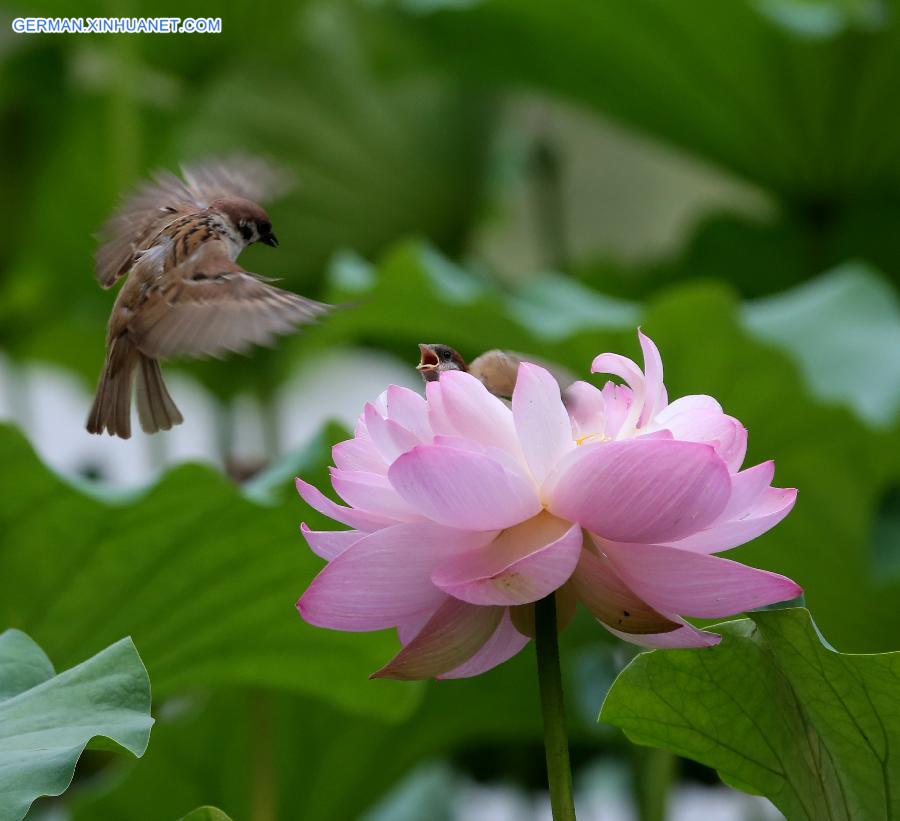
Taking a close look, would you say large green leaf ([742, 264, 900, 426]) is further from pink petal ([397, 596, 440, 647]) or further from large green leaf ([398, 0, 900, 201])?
pink petal ([397, 596, 440, 647])

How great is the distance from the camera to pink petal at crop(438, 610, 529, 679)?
1.29ft

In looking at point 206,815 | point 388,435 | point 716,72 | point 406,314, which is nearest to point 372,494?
point 388,435

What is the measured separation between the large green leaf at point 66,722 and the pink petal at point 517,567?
0.11 m

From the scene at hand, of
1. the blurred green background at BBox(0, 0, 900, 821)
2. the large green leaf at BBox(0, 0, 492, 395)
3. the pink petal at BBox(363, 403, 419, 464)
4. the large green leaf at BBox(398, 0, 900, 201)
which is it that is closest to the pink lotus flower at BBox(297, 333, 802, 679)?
the pink petal at BBox(363, 403, 419, 464)

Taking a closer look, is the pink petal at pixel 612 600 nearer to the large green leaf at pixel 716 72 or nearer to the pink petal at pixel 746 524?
the pink petal at pixel 746 524

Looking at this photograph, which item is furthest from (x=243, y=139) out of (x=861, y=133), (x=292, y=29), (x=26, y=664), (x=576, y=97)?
(x=26, y=664)

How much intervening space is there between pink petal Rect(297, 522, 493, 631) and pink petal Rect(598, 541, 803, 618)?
0.04 m

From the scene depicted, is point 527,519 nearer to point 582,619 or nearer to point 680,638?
point 680,638

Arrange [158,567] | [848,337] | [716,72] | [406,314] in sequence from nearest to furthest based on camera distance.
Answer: [158,567], [406,314], [848,337], [716,72]

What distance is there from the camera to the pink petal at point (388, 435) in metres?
0.35

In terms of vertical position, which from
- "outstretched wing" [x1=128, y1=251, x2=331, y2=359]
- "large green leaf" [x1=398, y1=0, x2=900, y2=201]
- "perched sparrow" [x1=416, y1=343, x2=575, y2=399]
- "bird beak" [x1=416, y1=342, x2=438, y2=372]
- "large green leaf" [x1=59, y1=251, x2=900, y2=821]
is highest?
"large green leaf" [x1=398, y1=0, x2=900, y2=201]

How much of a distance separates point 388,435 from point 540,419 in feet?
0.13

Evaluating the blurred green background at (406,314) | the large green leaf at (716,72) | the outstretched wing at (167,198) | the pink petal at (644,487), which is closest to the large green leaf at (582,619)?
the blurred green background at (406,314)

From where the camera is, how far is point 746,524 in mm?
370
